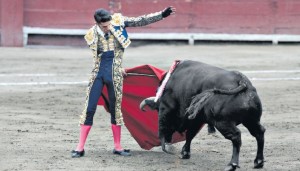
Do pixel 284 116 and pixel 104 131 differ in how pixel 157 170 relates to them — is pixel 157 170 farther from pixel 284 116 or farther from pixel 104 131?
pixel 284 116

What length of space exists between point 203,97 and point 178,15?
10628 millimetres

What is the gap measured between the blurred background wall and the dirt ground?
372 millimetres

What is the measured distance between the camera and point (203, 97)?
22.3 ft

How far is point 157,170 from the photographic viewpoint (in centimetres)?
712

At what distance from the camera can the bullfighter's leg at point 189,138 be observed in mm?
7578

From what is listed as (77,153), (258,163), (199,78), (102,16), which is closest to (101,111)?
(77,153)

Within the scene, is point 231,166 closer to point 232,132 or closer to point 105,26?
point 232,132

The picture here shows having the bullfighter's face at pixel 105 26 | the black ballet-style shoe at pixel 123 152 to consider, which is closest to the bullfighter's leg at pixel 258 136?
the black ballet-style shoe at pixel 123 152

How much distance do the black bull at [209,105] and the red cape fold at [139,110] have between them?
14.7 inches

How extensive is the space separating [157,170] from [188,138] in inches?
23.3

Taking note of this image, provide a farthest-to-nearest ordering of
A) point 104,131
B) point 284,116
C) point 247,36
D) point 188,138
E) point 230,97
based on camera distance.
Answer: point 247,36 → point 284,116 → point 104,131 → point 188,138 → point 230,97

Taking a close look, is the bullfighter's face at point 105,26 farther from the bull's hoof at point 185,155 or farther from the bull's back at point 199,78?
the bull's hoof at point 185,155

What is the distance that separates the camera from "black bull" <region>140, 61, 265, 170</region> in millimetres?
6730

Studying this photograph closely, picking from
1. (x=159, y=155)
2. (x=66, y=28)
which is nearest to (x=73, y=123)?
(x=159, y=155)
